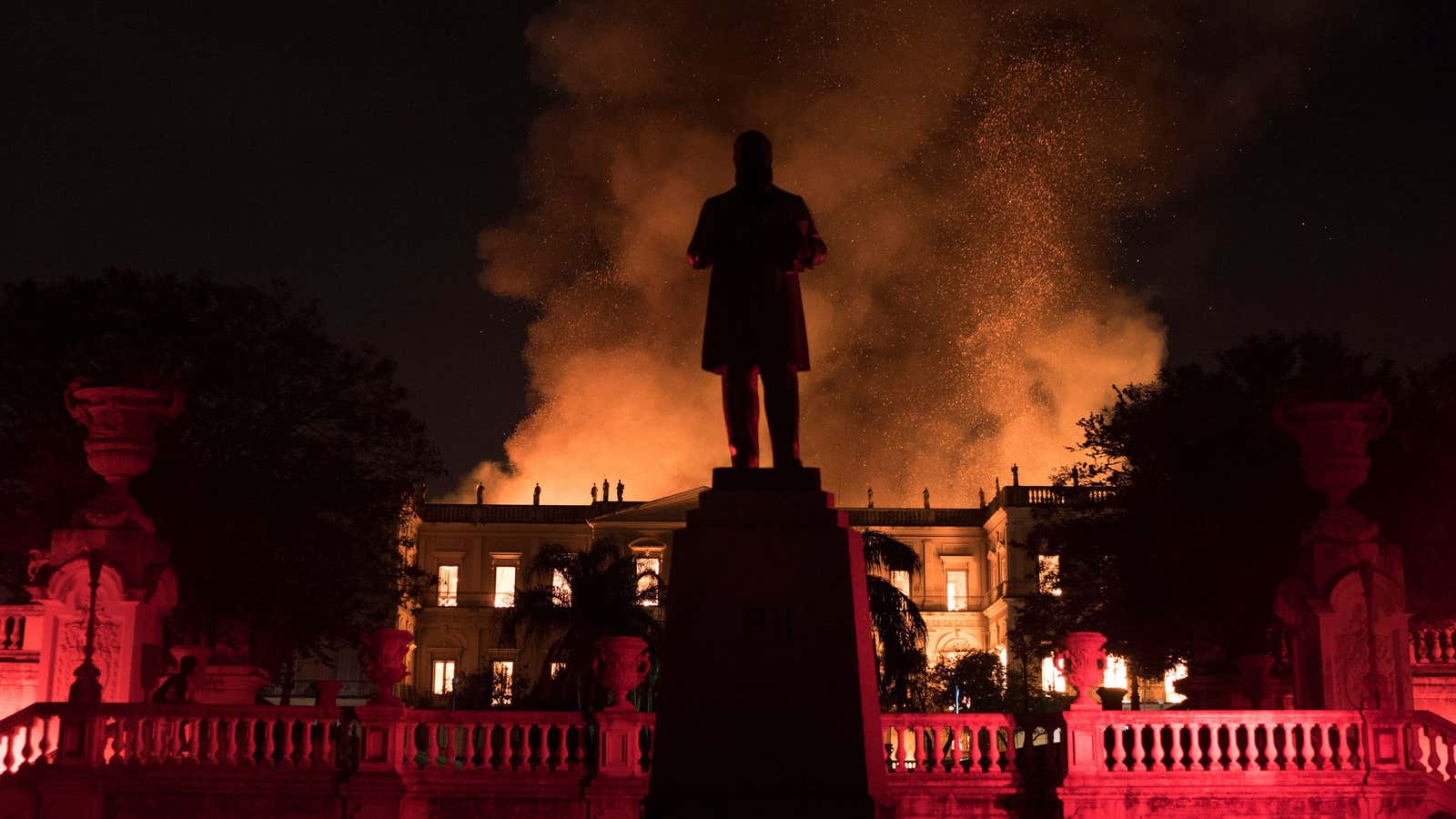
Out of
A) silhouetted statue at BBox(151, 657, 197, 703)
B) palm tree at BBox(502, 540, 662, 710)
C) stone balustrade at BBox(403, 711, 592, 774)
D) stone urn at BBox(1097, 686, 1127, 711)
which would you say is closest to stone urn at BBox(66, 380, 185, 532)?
silhouetted statue at BBox(151, 657, 197, 703)

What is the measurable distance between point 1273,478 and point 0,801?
2289cm

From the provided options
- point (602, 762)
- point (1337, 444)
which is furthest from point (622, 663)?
point (1337, 444)

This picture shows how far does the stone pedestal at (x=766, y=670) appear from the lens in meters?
9.90

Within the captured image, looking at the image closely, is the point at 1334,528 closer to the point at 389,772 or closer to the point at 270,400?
the point at 389,772

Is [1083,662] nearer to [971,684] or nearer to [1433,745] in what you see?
[1433,745]

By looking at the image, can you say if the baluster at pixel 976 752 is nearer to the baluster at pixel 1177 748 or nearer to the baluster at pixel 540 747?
the baluster at pixel 1177 748

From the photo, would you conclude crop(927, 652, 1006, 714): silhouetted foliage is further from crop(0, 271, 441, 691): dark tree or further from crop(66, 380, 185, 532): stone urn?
crop(66, 380, 185, 532): stone urn

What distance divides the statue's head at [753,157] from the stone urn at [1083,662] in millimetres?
7805

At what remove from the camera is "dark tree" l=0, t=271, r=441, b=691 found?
28.6 m

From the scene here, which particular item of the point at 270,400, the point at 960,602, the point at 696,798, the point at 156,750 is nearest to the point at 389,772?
the point at 156,750

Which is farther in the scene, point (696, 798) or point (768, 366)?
point (768, 366)

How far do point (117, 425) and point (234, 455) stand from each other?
45.0 ft

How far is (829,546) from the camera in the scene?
1032cm

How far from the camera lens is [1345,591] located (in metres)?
18.6
